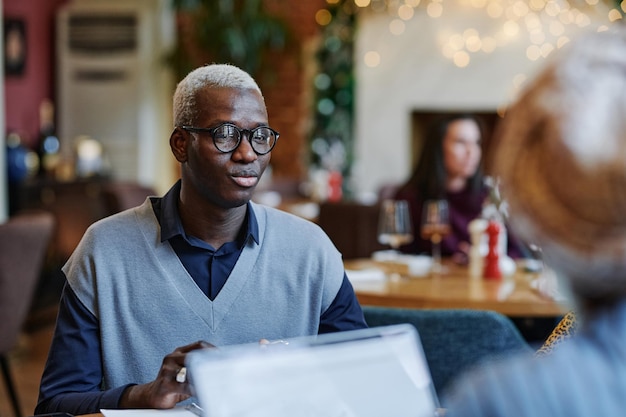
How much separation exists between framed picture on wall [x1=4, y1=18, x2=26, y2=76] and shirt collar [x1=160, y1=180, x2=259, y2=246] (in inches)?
221

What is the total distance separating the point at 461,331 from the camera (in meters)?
2.11

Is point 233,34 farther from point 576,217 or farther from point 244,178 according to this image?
point 576,217

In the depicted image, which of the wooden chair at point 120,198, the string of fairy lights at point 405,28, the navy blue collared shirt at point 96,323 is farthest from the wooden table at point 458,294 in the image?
the string of fairy lights at point 405,28

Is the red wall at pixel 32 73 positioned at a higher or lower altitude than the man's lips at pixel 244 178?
higher

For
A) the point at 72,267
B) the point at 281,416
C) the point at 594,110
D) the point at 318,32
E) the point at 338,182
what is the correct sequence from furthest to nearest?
the point at 318,32, the point at 338,182, the point at 72,267, the point at 281,416, the point at 594,110

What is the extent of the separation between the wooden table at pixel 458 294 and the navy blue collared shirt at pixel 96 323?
94cm

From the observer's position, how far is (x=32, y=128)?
7.40 m

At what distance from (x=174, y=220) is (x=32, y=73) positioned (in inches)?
248

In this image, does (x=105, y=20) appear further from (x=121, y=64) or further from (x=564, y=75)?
(x=564, y=75)

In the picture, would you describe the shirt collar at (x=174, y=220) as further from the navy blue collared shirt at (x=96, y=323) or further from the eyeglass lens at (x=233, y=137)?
the eyeglass lens at (x=233, y=137)

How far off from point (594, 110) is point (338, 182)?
5295mm

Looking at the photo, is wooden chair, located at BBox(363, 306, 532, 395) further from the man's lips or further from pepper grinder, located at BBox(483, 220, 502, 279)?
pepper grinder, located at BBox(483, 220, 502, 279)

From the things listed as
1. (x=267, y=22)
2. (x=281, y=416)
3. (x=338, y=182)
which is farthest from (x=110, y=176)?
(x=281, y=416)

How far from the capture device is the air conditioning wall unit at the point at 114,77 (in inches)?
314
